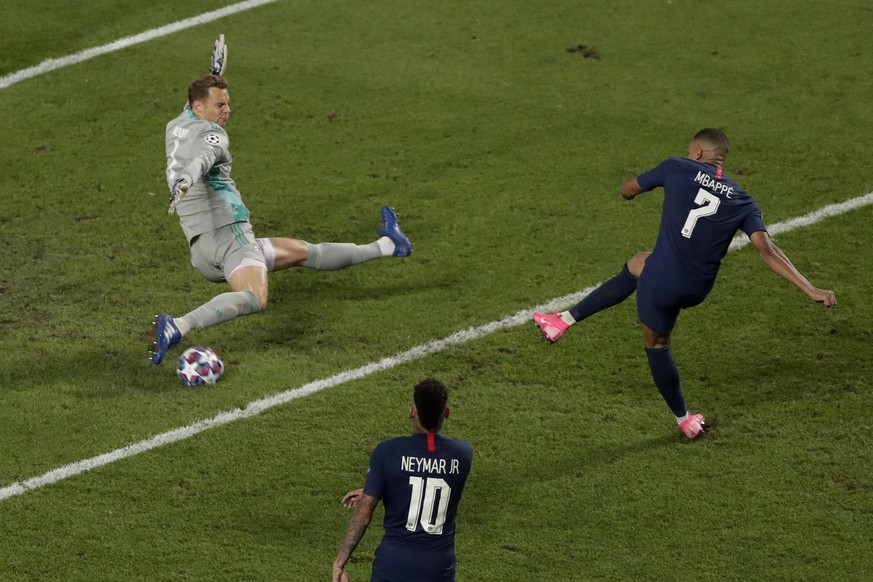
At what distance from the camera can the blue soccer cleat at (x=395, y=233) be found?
1048 cm

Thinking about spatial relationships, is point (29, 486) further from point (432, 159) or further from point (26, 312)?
point (432, 159)

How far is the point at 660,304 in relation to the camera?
824 cm

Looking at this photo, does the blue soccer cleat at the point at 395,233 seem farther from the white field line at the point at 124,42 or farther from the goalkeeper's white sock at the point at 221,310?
the white field line at the point at 124,42

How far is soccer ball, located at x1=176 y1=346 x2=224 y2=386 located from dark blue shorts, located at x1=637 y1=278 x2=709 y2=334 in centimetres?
287

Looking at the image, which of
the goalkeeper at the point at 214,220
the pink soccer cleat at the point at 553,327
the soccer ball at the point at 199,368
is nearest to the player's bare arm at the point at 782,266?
the pink soccer cleat at the point at 553,327

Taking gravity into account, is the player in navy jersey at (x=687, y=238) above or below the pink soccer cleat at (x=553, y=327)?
above

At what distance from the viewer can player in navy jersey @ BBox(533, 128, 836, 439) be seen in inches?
318

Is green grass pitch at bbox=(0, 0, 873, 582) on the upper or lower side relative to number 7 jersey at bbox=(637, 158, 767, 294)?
lower

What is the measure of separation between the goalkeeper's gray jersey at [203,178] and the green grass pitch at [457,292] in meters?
0.89

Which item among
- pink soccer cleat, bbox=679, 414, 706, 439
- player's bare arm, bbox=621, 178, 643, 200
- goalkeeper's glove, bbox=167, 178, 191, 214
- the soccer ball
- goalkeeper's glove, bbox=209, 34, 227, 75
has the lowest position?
pink soccer cleat, bbox=679, 414, 706, 439

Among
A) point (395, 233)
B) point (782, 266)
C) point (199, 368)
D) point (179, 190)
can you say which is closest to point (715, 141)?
point (782, 266)

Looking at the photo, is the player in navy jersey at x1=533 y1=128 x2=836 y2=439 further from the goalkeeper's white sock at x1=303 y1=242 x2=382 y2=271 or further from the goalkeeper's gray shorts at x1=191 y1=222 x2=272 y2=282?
the goalkeeper's gray shorts at x1=191 y1=222 x2=272 y2=282

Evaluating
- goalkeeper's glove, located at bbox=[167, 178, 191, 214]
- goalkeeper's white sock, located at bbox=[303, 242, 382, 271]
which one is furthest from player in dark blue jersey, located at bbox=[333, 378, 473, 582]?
goalkeeper's white sock, located at bbox=[303, 242, 382, 271]

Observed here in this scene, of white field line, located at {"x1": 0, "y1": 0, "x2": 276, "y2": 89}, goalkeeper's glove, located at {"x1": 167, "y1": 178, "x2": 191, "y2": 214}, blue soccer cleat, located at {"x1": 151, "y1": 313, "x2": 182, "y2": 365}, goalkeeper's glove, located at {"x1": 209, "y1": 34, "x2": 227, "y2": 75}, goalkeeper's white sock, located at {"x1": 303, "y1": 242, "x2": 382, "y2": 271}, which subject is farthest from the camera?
white field line, located at {"x1": 0, "y1": 0, "x2": 276, "y2": 89}
